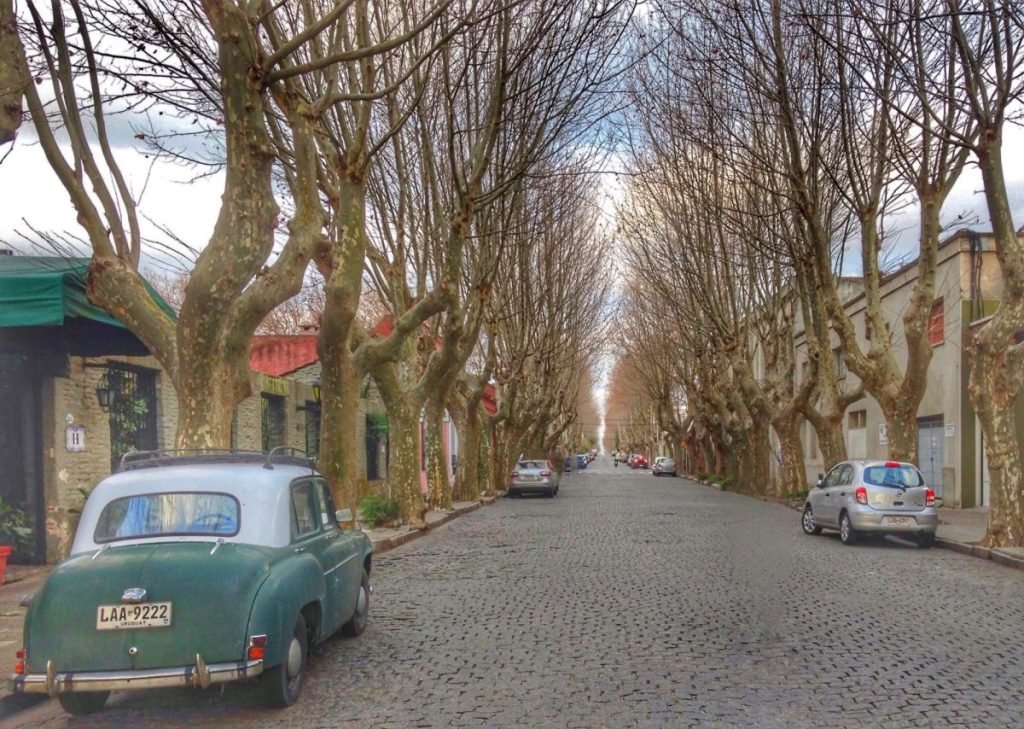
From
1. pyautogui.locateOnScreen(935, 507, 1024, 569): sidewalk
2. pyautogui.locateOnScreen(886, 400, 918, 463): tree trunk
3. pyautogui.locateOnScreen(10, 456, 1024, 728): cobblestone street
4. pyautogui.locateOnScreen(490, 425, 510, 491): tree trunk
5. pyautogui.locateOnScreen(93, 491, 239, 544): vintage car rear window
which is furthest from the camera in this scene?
pyautogui.locateOnScreen(490, 425, 510, 491): tree trunk

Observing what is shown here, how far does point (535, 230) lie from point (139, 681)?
742 inches

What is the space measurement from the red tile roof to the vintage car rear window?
27985mm

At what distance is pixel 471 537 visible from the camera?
17594mm

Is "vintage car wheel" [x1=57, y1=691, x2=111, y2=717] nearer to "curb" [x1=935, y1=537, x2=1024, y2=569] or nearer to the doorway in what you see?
the doorway

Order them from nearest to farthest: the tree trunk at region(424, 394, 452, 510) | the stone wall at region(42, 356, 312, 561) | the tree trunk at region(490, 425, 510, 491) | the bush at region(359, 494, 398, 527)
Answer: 1. the stone wall at region(42, 356, 312, 561)
2. the bush at region(359, 494, 398, 527)
3. the tree trunk at region(424, 394, 452, 510)
4. the tree trunk at region(490, 425, 510, 491)

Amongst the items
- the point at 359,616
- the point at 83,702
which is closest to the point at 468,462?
the point at 359,616

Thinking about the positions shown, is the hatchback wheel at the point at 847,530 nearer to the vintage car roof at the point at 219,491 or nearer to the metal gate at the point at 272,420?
the vintage car roof at the point at 219,491

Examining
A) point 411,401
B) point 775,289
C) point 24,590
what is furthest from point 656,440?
point 24,590

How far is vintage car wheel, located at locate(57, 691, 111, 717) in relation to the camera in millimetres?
Result: 5789

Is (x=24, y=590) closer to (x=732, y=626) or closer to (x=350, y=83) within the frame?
(x=732, y=626)

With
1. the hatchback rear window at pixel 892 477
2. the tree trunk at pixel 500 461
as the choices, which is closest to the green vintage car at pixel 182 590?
the hatchback rear window at pixel 892 477

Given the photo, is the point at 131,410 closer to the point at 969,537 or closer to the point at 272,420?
the point at 272,420

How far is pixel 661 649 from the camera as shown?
7441 mm

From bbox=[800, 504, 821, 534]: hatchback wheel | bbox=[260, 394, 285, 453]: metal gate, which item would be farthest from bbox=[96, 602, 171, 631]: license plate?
bbox=[260, 394, 285, 453]: metal gate
